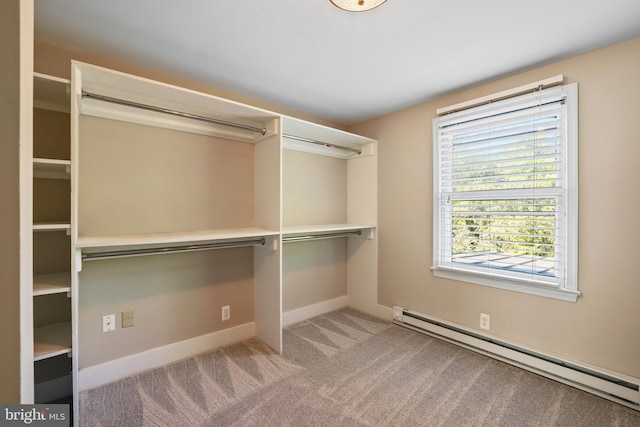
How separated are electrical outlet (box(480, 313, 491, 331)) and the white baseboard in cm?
149

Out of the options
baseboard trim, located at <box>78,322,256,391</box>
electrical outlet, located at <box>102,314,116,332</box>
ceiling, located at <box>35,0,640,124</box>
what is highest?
ceiling, located at <box>35,0,640,124</box>

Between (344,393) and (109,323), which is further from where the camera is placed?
(109,323)

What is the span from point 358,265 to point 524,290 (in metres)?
1.63

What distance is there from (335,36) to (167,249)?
5.92 ft

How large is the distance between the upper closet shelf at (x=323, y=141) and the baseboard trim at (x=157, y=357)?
5.97 ft

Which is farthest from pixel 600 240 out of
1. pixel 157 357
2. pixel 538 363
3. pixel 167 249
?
pixel 157 357

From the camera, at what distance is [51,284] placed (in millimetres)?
1460

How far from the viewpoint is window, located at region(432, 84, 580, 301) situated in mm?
1855

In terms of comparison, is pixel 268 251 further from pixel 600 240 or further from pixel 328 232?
pixel 600 240

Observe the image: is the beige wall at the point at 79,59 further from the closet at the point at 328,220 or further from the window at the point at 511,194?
the window at the point at 511,194

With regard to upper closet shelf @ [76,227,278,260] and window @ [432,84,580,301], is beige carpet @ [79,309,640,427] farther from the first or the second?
upper closet shelf @ [76,227,278,260]

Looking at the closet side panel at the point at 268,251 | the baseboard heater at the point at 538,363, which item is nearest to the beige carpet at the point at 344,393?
the baseboard heater at the point at 538,363

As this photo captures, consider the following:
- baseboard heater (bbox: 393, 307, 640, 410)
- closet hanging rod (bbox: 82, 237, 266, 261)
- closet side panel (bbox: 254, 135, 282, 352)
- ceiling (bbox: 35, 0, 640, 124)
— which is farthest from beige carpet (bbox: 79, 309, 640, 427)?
ceiling (bbox: 35, 0, 640, 124)
